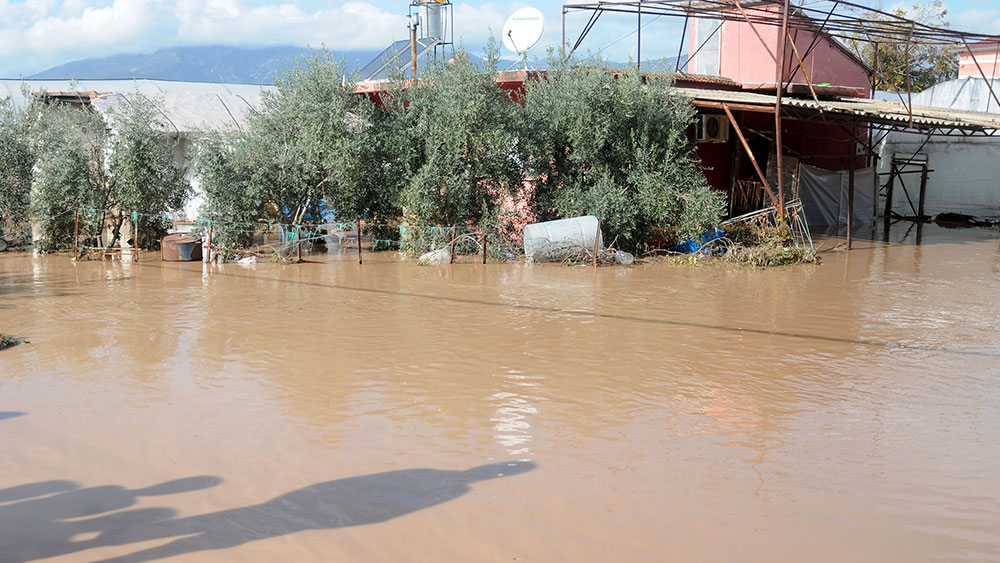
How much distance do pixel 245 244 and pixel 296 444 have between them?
448 inches

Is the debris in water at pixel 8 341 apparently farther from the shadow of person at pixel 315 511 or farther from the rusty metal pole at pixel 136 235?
the rusty metal pole at pixel 136 235

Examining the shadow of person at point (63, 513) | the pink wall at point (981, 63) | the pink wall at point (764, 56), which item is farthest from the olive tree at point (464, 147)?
the pink wall at point (981, 63)

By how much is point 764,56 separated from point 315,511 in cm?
2287

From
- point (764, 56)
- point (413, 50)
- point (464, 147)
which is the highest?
point (764, 56)

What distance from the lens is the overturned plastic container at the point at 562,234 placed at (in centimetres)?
1561

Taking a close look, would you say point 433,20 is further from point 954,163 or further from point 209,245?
point 954,163

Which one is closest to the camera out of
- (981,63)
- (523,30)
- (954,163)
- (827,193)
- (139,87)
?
(523,30)

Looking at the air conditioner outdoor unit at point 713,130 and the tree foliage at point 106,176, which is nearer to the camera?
the tree foliage at point 106,176

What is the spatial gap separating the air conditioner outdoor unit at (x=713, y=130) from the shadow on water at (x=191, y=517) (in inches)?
589

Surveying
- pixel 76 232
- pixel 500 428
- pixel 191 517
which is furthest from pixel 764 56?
pixel 191 517

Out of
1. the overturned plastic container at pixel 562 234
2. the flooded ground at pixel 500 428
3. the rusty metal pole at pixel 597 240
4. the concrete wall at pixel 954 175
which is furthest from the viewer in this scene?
the concrete wall at pixel 954 175

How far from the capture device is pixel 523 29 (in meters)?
19.0

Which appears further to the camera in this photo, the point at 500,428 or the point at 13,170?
the point at 13,170

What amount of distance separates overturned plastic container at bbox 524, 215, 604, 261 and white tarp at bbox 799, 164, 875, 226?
1015cm
